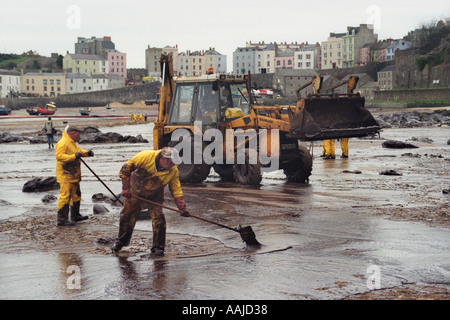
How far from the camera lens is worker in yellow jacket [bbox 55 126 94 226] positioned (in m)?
10.8

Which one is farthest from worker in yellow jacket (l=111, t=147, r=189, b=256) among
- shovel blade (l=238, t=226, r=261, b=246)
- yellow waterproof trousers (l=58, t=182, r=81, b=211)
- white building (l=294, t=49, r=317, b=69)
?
white building (l=294, t=49, r=317, b=69)

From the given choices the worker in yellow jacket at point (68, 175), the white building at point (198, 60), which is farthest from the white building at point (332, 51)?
the worker in yellow jacket at point (68, 175)

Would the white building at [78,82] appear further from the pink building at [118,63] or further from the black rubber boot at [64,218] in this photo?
the black rubber boot at [64,218]

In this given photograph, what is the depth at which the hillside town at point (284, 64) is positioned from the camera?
99.9 metres

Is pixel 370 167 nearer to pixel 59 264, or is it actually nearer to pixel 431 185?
pixel 431 185

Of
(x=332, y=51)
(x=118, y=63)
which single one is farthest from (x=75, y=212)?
(x=118, y=63)

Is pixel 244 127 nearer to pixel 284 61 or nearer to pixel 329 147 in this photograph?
pixel 329 147

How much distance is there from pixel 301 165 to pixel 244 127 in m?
1.70

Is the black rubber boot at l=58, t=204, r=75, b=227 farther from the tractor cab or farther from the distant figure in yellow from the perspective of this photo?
the distant figure in yellow

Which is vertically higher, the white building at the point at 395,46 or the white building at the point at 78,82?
the white building at the point at 395,46

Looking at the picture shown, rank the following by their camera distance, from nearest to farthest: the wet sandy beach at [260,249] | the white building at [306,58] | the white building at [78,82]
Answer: the wet sandy beach at [260,249] → the white building at [78,82] → the white building at [306,58]

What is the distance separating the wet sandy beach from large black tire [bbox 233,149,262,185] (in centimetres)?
24

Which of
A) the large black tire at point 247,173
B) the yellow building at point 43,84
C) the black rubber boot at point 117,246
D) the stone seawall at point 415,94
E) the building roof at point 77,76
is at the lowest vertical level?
the black rubber boot at point 117,246
